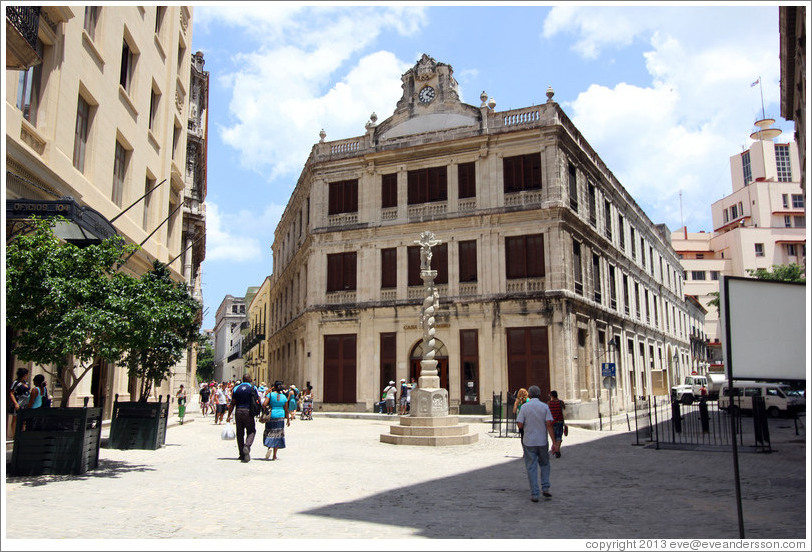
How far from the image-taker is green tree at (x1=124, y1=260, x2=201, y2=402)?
34.7 ft

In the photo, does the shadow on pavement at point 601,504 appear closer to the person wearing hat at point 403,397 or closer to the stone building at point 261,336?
the person wearing hat at point 403,397

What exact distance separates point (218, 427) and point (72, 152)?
1201cm

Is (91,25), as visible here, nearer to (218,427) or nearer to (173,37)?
(173,37)

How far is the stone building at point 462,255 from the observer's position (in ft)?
89.9

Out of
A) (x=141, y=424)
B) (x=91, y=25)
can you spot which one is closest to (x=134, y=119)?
(x=91, y=25)

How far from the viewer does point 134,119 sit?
1947cm

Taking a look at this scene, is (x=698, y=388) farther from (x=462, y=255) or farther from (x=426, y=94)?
(x=426, y=94)

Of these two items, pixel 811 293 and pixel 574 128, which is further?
pixel 574 128

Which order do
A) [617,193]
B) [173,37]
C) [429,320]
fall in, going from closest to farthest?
[429,320] < [173,37] < [617,193]

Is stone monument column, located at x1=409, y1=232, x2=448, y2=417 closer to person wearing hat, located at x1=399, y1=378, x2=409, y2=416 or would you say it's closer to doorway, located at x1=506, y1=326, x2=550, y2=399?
person wearing hat, located at x1=399, y1=378, x2=409, y2=416

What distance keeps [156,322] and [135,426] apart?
5.12m

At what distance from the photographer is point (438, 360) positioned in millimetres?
29109

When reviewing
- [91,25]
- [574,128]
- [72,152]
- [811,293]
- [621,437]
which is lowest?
[621,437]

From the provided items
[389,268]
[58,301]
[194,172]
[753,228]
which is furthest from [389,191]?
[753,228]
